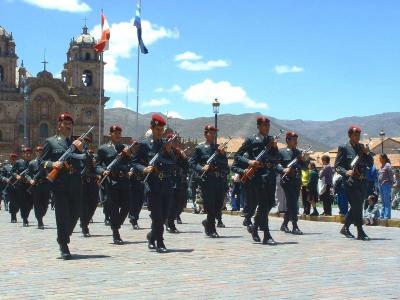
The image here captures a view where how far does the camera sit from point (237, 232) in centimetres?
1521

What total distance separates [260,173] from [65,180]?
3.23 metres

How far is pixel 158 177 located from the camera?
37.0 feet

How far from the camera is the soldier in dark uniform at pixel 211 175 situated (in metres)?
13.9

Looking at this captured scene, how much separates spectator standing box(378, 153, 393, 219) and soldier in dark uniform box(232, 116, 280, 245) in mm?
7994

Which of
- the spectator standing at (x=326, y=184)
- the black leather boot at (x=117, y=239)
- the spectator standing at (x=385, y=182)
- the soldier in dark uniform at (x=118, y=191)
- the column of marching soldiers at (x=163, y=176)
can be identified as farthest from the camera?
the spectator standing at (x=326, y=184)

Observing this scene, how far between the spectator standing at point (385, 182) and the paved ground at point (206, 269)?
6.27 m

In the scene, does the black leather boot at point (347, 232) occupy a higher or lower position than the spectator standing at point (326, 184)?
lower

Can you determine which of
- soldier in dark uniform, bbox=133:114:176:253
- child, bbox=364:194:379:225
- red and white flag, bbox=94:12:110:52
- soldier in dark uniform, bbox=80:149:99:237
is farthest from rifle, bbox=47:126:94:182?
red and white flag, bbox=94:12:110:52

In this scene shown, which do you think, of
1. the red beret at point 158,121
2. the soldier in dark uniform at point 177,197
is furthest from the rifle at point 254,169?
the soldier in dark uniform at point 177,197

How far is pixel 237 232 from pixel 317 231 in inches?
62.6

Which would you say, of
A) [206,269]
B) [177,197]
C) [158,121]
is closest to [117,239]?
[158,121]

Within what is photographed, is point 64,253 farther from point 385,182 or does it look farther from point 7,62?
point 7,62

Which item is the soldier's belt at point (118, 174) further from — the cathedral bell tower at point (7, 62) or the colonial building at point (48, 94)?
the cathedral bell tower at point (7, 62)

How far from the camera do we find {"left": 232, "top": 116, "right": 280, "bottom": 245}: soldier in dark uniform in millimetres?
12211
